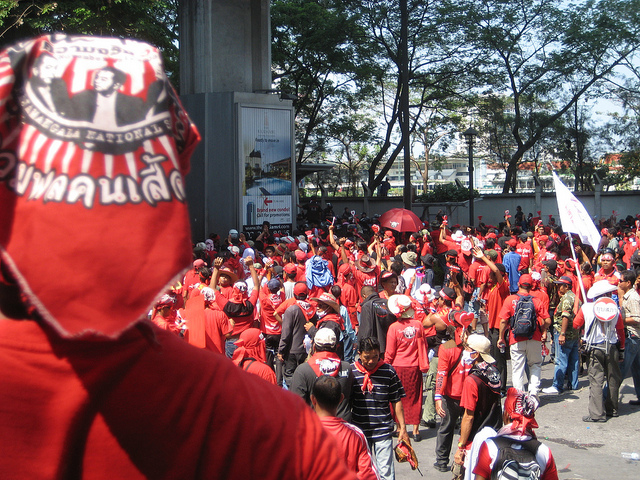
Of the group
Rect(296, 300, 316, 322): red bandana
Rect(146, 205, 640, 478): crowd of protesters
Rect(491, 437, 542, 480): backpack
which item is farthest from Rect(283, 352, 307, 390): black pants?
Rect(491, 437, 542, 480): backpack

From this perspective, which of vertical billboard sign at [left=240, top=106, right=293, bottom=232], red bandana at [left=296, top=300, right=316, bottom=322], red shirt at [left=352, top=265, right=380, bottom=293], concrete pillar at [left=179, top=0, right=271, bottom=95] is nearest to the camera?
red bandana at [left=296, top=300, right=316, bottom=322]

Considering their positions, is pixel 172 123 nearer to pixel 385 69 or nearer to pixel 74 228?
pixel 74 228

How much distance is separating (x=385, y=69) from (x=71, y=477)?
1265 inches

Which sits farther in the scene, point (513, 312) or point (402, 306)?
point (513, 312)

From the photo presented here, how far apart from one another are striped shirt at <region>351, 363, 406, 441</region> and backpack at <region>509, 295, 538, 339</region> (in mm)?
3721

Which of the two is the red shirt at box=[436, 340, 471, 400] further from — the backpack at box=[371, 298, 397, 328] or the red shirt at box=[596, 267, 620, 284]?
the red shirt at box=[596, 267, 620, 284]

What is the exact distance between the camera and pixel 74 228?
875 mm

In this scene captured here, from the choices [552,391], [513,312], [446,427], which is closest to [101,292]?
[446,427]

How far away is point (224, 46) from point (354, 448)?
801 inches

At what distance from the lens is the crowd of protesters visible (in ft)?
18.9

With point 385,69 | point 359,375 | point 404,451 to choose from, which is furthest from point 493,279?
point 385,69

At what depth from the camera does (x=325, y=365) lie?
215 inches

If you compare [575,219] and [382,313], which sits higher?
[575,219]

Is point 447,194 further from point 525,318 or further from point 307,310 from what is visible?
point 307,310
